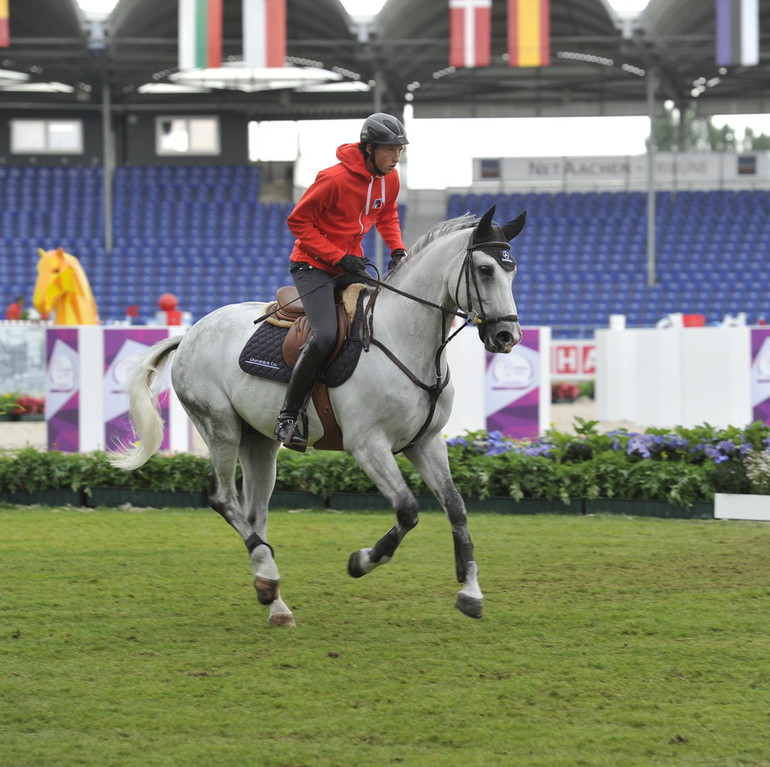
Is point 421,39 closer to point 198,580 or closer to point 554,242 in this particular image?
point 554,242

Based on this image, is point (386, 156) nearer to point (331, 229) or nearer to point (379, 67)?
point (331, 229)

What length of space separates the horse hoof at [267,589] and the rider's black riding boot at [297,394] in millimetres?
688

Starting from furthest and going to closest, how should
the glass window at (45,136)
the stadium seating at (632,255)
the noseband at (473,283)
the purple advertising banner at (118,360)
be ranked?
the glass window at (45,136) < the stadium seating at (632,255) < the purple advertising banner at (118,360) < the noseband at (473,283)

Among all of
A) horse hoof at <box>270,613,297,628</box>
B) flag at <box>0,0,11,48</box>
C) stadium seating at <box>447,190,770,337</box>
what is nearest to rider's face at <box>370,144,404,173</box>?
horse hoof at <box>270,613,297,628</box>

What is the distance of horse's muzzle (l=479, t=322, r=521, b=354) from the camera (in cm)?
512

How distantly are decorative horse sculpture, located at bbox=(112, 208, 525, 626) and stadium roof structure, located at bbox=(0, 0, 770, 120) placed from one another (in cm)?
1990

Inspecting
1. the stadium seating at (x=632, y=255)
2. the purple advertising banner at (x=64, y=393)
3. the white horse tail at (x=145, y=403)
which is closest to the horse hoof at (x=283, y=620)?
the white horse tail at (x=145, y=403)

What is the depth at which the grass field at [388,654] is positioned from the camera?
383cm

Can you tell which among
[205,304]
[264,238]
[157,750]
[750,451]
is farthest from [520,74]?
[157,750]

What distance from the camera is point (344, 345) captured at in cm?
568

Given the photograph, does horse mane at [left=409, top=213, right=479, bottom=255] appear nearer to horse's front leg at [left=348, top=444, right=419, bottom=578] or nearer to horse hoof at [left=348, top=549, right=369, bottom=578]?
horse's front leg at [left=348, top=444, right=419, bottom=578]

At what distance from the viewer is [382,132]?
18.1 feet

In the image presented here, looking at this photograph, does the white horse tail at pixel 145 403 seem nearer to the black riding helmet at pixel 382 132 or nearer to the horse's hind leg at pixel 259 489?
the horse's hind leg at pixel 259 489

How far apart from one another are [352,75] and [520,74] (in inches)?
227
